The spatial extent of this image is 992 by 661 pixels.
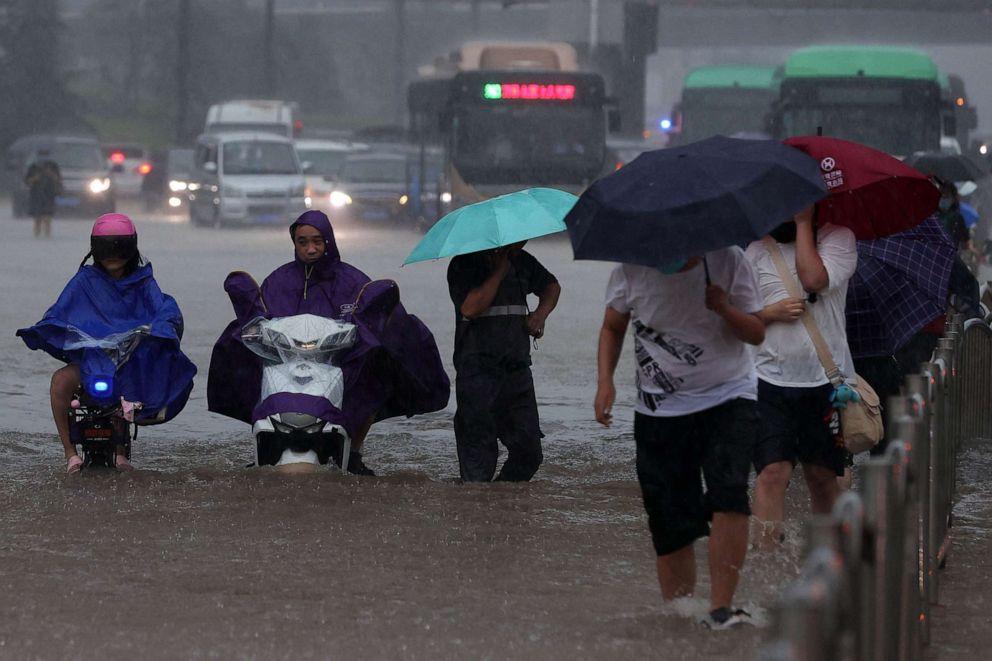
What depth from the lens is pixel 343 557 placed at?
725cm

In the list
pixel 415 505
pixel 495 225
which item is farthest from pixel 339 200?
pixel 415 505

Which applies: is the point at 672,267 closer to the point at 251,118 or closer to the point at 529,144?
the point at 529,144

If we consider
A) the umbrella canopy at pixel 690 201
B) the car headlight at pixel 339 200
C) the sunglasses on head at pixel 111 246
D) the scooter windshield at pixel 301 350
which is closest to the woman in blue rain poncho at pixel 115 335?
the sunglasses on head at pixel 111 246

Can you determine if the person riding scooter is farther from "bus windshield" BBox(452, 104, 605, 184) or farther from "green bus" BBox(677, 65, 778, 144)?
"green bus" BBox(677, 65, 778, 144)

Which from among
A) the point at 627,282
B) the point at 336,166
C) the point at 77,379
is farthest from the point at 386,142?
the point at 627,282

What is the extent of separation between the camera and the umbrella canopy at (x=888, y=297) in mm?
7656

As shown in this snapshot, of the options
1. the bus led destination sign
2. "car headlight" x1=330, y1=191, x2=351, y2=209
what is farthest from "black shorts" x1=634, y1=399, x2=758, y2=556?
"car headlight" x1=330, y1=191, x2=351, y2=209

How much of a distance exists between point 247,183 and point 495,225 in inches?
1196

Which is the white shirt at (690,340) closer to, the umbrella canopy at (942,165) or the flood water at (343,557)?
the flood water at (343,557)

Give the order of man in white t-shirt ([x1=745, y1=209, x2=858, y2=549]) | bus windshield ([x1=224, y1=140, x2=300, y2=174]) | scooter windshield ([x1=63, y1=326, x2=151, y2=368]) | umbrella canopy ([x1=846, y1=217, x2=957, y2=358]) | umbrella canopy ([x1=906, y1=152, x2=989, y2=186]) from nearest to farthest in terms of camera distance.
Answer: man in white t-shirt ([x1=745, y1=209, x2=858, y2=549]) → umbrella canopy ([x1=846, y1=217, x2=957, y2=358]) → scooter windshield ([x1=63, y1=326, x2=151, y2=368]) → umbrella canopy ([x1=906, y1=152, x2=989, y2=186]) → bus windshield ([x1=224, y1=140, x2=300, y2=174])

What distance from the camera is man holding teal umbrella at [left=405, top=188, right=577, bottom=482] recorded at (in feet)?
28.0

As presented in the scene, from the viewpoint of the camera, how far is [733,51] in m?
123

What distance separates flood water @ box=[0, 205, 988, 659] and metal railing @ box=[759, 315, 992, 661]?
1.89ft

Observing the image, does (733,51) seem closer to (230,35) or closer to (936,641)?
(230,35)
